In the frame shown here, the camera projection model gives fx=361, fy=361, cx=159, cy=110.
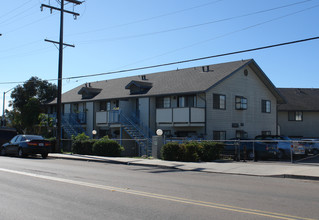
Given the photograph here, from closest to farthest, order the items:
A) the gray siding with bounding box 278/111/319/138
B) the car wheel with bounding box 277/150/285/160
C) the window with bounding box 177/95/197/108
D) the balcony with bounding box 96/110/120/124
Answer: the car wheel with bounding box 277/150/285/160 → the window with bounding box 177/95/197/108 → the balcony with bounding box 96/110/120/124 → the gray siding with bounding box 278/111/319/138

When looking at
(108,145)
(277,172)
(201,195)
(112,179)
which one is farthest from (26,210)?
(108,145)

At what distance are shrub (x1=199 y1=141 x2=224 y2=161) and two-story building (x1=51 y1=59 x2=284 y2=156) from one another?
23.6 feet

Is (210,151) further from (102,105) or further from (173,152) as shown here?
(102,105)

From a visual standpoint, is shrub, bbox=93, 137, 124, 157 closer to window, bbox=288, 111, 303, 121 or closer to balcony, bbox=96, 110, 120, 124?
balcony, bbox=96, 110, 120, 124

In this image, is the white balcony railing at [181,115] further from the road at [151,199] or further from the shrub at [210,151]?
the road at [151,199]

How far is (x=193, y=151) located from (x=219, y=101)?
10.7 m

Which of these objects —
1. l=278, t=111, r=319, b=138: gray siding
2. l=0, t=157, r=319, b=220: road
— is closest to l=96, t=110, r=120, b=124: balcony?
l=278, t=111, r=319, b=138: gray siding

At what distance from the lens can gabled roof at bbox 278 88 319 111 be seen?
3938 centimetres

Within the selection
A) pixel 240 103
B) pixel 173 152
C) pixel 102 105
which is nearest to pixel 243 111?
pixel 240 103

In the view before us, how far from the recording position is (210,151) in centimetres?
2030

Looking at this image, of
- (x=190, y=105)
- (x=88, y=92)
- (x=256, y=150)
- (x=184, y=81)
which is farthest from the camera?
(x=88, y=92)

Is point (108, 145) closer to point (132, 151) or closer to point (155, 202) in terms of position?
point (132, 151)

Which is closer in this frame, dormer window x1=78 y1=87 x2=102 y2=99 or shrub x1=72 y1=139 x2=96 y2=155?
shrub x1=72 y1=139 x2=96 y2=155

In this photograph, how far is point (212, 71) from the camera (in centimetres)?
3166
